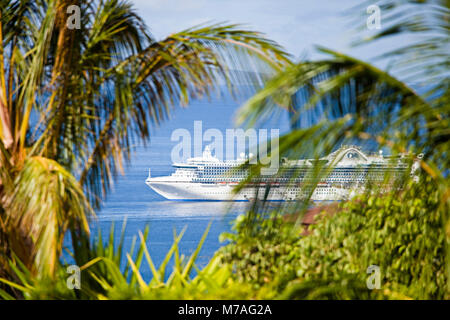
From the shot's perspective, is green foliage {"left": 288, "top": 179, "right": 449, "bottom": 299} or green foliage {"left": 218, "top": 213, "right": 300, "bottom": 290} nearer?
green foliage {"left": 288, "top": 179, "right": 449, "bottom": 299}

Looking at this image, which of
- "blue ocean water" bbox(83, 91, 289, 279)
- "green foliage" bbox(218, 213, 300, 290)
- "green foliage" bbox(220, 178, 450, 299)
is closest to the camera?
"green foliage" bbox(220, 178, 450, 299)

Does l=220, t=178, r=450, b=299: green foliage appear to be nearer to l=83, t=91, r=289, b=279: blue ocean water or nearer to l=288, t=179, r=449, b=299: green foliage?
l=288, t=179, r=449, b=299: green foliage

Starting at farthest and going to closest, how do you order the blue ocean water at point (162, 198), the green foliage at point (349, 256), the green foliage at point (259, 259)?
the blue ocean water at point (162, 198) < the green foliage at point (259, 259) < the green foliage at point (349, 256)

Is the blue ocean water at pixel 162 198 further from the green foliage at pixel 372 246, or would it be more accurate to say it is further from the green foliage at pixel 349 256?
the green foliage at pixel 372 246

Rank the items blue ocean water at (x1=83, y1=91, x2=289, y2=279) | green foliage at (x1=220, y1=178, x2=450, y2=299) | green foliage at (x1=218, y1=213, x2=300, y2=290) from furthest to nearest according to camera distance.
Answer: blue ocean water at (x1=83, y1=91, x2=289, y2=279), green foliage at (x1=218, y1=213, x2=300, y2=290), green foliage at (x1=220, y1=178, x2=450, y2=299)

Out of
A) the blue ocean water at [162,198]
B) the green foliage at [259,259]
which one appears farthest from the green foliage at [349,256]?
the blue ocean water at [162,198]

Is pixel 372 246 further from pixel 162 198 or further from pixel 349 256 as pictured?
pixel 162 198

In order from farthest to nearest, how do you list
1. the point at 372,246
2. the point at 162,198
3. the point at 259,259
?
the point at 162,198 → the point at 259,259 → the point at 372,246

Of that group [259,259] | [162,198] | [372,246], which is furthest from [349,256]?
[162,198]

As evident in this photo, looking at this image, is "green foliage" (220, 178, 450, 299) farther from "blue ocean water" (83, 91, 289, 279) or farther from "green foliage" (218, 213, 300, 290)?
"blue ocean water" (83, 91, 289, 279)

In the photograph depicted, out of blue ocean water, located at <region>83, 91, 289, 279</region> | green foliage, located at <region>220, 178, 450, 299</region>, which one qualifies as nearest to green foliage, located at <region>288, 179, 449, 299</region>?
green foliage, located at <region>220, 178, 450, 299</region>

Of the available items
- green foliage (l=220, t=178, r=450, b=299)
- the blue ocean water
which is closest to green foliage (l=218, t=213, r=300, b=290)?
green foliage (l=220, t=178, r=450, b=299)
